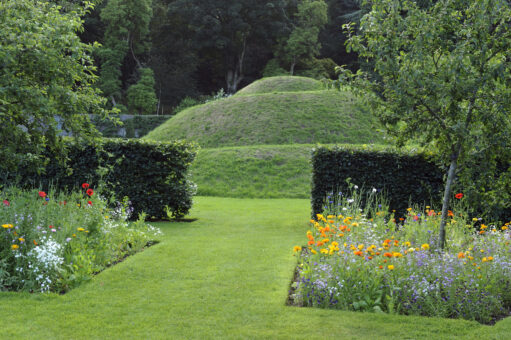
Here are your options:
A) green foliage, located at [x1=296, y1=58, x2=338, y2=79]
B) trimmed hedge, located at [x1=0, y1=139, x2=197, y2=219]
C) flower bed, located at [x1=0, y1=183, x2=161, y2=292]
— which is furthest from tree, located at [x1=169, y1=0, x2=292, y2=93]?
flower bed, located at [x1=0, y1=183, x2=161, y2=292]

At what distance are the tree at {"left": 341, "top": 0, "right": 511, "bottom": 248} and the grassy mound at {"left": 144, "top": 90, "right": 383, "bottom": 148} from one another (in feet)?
53.1

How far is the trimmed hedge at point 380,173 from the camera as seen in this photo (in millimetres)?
10039

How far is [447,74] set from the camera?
625 cm

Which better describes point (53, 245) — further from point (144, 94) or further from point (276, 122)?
point (144, 94)

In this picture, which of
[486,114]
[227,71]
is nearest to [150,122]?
[227,71]

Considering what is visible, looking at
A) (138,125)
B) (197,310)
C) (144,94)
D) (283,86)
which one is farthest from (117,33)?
(197,310)

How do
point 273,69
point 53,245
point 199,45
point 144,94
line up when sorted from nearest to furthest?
point 53,245
point 144,94
point 273,69
point 199,45

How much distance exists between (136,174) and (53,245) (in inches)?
215

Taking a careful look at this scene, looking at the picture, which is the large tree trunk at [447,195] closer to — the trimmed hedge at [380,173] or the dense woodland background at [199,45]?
the trimmed hedge at [380,173]

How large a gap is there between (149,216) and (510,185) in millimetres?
7985

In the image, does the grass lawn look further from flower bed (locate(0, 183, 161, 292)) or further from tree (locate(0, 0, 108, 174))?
tree (locate(0, 0, 108, 174))

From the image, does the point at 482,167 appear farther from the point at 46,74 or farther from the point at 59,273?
the point at 46,74

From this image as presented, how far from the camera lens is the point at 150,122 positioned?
124 ft

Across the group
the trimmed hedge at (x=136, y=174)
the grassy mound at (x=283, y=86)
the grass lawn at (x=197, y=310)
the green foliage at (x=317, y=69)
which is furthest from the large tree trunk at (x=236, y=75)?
the grass lawn at (x=197, y=310)
